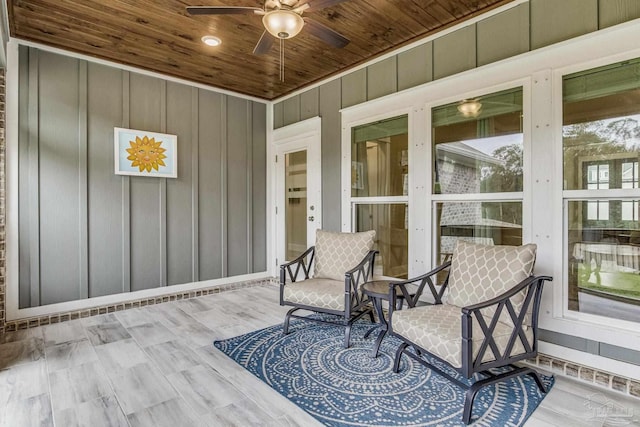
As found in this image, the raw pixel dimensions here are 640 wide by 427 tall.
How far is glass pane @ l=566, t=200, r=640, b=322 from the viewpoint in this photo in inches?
84.7

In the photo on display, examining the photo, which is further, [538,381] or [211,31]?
[211,31]

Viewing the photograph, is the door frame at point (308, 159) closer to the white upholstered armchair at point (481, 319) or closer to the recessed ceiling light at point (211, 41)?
the recessed ceiling light at point (211, 41)

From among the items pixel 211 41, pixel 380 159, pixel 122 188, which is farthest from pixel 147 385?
pixel 211 41

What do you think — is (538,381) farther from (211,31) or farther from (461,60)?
(211,31)

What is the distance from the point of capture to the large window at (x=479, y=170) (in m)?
2.62

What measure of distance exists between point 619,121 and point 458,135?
41.8 inches

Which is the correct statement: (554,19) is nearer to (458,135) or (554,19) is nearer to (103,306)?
(458,135)

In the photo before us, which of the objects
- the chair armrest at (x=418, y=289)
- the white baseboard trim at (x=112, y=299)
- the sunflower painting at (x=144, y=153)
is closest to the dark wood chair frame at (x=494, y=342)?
the chair armrest at (x=418, y=289)

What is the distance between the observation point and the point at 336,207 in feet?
13.3

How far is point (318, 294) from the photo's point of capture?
2.83 m

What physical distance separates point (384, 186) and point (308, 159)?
1.27 metres

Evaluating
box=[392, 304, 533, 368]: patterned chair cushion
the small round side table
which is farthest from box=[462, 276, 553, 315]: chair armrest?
the small round side table

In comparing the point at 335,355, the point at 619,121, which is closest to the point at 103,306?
the point at 335,355

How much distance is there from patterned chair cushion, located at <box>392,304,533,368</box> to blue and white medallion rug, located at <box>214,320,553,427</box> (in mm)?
309
